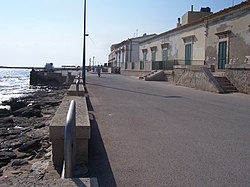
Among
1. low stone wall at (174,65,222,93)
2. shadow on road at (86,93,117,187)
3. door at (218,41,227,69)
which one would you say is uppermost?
door at (218,41,227,69)

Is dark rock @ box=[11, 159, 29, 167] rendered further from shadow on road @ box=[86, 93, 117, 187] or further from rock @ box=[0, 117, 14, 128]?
rock @ box=[0, 117, 14, 128]

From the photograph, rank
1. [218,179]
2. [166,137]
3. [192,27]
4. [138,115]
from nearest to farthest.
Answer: [218,179]
[166,137]
[138,115]
[192,27]

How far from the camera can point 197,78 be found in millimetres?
27344

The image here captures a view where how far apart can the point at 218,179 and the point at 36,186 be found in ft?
9.35

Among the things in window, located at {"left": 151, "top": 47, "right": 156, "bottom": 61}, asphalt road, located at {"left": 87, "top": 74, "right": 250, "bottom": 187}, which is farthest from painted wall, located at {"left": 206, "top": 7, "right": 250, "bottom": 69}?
window, located at {"left": 151, "top": 47, "right": 156, "bottom": 61}

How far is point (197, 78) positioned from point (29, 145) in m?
20.0

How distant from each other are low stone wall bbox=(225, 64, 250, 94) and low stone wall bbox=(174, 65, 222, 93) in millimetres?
1405

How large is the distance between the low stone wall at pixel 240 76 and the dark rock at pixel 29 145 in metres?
16.3

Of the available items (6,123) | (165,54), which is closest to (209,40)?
(165,54)

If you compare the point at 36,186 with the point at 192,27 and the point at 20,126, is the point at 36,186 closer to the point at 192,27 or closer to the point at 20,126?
the point at 20,126

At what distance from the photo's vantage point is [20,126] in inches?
571

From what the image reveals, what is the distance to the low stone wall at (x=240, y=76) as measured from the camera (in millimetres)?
22156

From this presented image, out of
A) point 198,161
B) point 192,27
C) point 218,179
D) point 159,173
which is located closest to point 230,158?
point 198,161

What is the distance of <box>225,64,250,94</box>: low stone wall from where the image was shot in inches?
872
